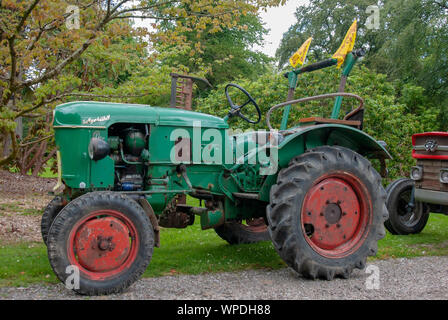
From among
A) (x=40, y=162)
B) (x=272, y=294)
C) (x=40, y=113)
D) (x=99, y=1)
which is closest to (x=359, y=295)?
(x=272, y=294)

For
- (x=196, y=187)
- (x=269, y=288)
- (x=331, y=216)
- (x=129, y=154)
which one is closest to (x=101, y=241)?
(x=129, y=154)

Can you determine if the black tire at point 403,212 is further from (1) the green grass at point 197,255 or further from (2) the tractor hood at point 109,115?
(2) the tractor hood at point 109,115

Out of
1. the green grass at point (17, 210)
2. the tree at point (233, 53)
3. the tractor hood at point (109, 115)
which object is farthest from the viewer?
the tree at point (233, 53)

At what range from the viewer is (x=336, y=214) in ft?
16.3

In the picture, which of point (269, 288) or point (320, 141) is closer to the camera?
point (269, 288)

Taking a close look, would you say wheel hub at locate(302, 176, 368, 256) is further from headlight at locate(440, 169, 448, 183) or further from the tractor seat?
headlight at locate(440, 169, 448, 183)

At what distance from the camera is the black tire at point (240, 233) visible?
6.34m

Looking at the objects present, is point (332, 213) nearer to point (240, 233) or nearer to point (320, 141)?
point (320, 141)

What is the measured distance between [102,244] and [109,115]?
4.11ft

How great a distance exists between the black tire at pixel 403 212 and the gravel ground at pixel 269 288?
2.47 meters

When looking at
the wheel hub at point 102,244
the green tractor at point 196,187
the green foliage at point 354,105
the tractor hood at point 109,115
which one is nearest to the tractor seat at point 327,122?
the green tractor at point 196,187
